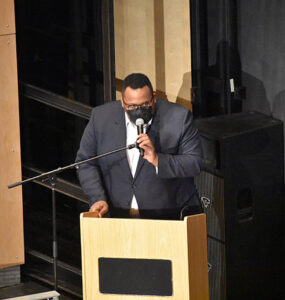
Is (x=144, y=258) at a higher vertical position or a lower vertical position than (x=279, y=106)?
lower

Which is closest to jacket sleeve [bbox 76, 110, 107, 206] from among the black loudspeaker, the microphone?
the microphone

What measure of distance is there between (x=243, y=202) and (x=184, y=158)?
114cm

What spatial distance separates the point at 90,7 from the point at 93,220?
1887 millimetres

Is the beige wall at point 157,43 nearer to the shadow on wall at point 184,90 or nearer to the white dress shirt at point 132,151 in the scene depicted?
the shadow on wall at point 184,90

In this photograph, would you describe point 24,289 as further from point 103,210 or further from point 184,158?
point 184,158

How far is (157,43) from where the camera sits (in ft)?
15.2

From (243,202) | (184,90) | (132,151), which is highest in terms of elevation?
(184,90)

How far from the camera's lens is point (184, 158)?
341 cm

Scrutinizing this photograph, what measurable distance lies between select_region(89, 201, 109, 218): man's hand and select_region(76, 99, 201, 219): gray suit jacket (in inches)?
5.3

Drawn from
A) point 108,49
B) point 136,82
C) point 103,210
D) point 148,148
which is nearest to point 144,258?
point 103,210

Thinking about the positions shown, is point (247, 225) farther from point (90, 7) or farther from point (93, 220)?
point (90, 7)

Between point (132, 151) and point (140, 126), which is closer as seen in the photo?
point (140, 126)

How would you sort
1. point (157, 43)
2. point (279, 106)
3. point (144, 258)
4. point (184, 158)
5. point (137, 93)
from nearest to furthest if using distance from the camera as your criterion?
point (144, 258), point (137, 93), point (184, 158), point (279, 106), point (157, 43)

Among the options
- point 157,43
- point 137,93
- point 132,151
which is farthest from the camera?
point 157,43
